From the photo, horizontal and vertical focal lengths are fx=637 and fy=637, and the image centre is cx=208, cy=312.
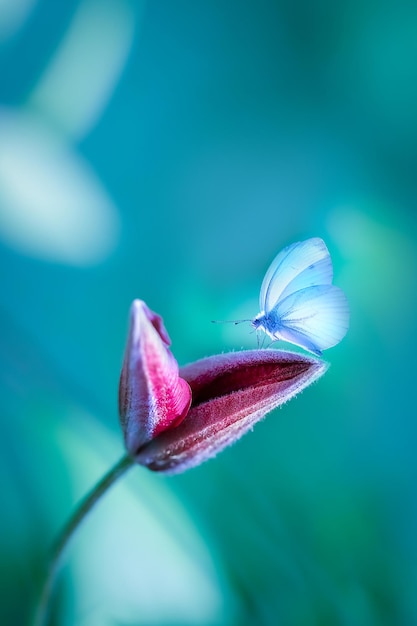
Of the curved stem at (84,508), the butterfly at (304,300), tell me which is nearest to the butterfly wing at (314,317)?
the butterfly at (304,300)

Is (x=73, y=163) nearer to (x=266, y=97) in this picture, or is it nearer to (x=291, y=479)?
(x=266, y=97)

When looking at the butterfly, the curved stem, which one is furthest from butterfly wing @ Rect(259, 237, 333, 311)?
the curved stem

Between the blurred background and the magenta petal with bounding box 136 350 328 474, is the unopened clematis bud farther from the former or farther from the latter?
the blurred background

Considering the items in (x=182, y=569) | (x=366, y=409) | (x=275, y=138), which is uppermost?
(x=275, y=138)

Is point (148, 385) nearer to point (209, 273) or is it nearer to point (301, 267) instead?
point (301, 267)

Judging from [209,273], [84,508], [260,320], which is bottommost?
[84,508]

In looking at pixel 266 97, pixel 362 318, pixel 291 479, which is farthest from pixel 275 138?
pixel 291 479

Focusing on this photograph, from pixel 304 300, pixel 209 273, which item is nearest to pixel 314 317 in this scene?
pixel 304 300
